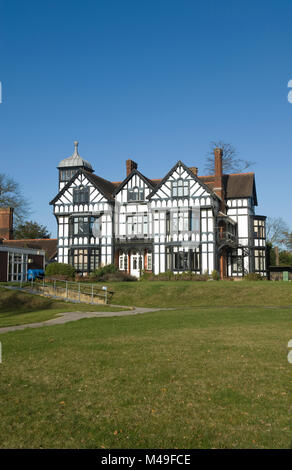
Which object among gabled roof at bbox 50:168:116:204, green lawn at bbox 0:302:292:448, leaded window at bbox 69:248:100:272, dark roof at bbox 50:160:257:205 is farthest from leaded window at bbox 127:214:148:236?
green lawn at bbox 0:302:292:448

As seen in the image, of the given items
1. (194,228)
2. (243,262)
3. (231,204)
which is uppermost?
(231,204)

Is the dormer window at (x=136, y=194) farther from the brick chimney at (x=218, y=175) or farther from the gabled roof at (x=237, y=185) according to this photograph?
the brick chimney at (x=218, y=175)

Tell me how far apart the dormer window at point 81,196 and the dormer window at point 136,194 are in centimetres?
400

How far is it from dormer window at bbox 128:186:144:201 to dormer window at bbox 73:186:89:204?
400 cm

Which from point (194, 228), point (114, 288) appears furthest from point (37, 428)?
point (194, 228)

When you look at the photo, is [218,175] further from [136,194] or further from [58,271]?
[58,271]

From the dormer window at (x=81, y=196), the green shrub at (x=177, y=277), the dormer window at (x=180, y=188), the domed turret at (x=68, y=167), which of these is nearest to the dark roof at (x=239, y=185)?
the dormer window at (x=180, y=188)

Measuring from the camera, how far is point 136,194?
39.0 metres

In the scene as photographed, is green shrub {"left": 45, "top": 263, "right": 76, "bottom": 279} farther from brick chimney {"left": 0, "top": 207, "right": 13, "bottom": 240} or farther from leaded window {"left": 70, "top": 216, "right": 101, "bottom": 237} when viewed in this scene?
brick chimney {"left": 0, "top": 207, "right": 13, "bottom": 240}

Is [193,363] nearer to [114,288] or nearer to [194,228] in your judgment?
[114,288]

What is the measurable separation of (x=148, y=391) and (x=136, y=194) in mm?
32998

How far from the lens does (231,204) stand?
134 feet

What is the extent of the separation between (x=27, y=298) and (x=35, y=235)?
3299cm

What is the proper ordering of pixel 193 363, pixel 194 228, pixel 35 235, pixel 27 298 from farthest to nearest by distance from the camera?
pixel 35 235 → pixel 194 228 → pixel 27 298 → pixel 193 363
